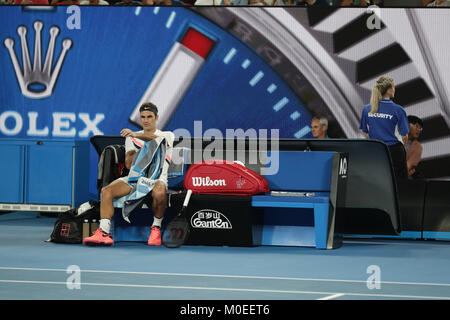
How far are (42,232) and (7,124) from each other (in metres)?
3.01

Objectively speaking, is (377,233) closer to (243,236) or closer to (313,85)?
(243,236)

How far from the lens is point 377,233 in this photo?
348 inches

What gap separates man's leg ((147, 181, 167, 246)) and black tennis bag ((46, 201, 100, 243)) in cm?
60

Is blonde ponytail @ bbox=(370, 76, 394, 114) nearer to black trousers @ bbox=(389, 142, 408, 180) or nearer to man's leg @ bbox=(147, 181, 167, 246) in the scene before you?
black trousers @ bbox=(389, 142, 408, 180)

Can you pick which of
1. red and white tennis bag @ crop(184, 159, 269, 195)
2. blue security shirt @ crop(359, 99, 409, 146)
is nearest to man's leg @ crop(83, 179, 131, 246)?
→ red and white tennis bag @ crop(184, 159, 269, 195)

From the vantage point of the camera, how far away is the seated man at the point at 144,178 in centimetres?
823

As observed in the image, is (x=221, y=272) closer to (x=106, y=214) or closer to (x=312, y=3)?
(x=106, y=214)

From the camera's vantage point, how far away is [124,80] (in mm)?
12039

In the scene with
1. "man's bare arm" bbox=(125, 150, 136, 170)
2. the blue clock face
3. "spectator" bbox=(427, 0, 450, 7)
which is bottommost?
"man's bare arm" bbox=(125, 150, 136, 170)

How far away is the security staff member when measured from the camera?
962 cm

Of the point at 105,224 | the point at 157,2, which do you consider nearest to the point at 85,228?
the point at 105,224

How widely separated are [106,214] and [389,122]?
3471 millimetres
